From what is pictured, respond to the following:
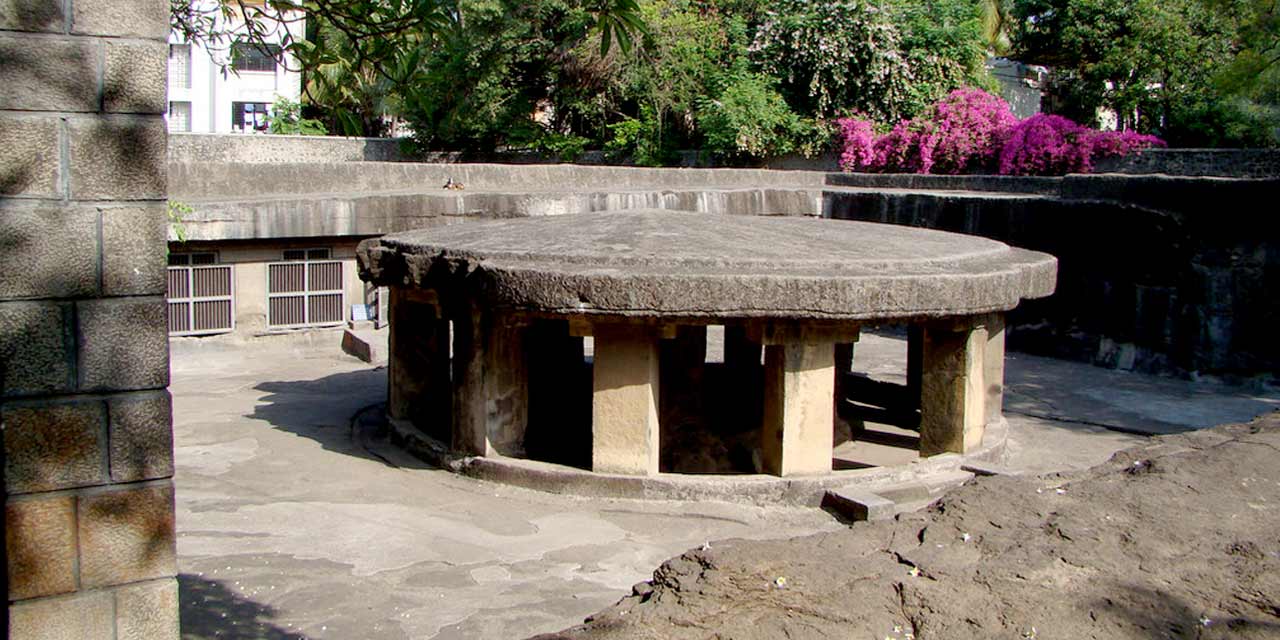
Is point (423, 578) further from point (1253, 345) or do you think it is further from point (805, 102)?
point (805, 102)

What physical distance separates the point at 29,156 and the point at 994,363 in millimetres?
6750

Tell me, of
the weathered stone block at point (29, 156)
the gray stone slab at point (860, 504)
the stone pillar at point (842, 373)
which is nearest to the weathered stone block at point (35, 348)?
the weathered stone block at point (29, 156)

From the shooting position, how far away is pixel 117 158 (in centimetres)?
285

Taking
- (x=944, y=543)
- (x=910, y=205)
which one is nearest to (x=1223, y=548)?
(x=944, y=543)

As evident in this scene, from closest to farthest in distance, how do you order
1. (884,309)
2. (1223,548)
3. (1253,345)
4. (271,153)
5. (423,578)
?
(1223,548)
(423,578)
(884,309)
(1253,345)
(271,153)

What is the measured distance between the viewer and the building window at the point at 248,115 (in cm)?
3394

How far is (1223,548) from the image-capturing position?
3715 millimetres

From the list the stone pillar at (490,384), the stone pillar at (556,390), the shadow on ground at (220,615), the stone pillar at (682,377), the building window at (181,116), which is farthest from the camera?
the building window at (181,116)

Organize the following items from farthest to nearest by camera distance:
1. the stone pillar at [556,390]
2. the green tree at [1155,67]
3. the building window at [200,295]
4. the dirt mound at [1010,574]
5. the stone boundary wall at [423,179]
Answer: the green tree at [1155,67]
the stone boundary wall at [423,179]
the building window at [200,295]
the stone pillar at [556,390]
the dirt mound at [1010,574]

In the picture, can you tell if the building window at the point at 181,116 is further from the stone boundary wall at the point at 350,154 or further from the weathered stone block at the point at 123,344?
the weathered stone block at the point at 123,344

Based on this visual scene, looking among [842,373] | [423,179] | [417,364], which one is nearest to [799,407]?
[842,373]

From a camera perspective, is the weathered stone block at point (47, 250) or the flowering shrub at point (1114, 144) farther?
the flowering shrub at point (1114, 144)

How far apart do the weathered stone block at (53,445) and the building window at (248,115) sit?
3284cm

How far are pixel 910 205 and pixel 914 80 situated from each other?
7.89 metres
